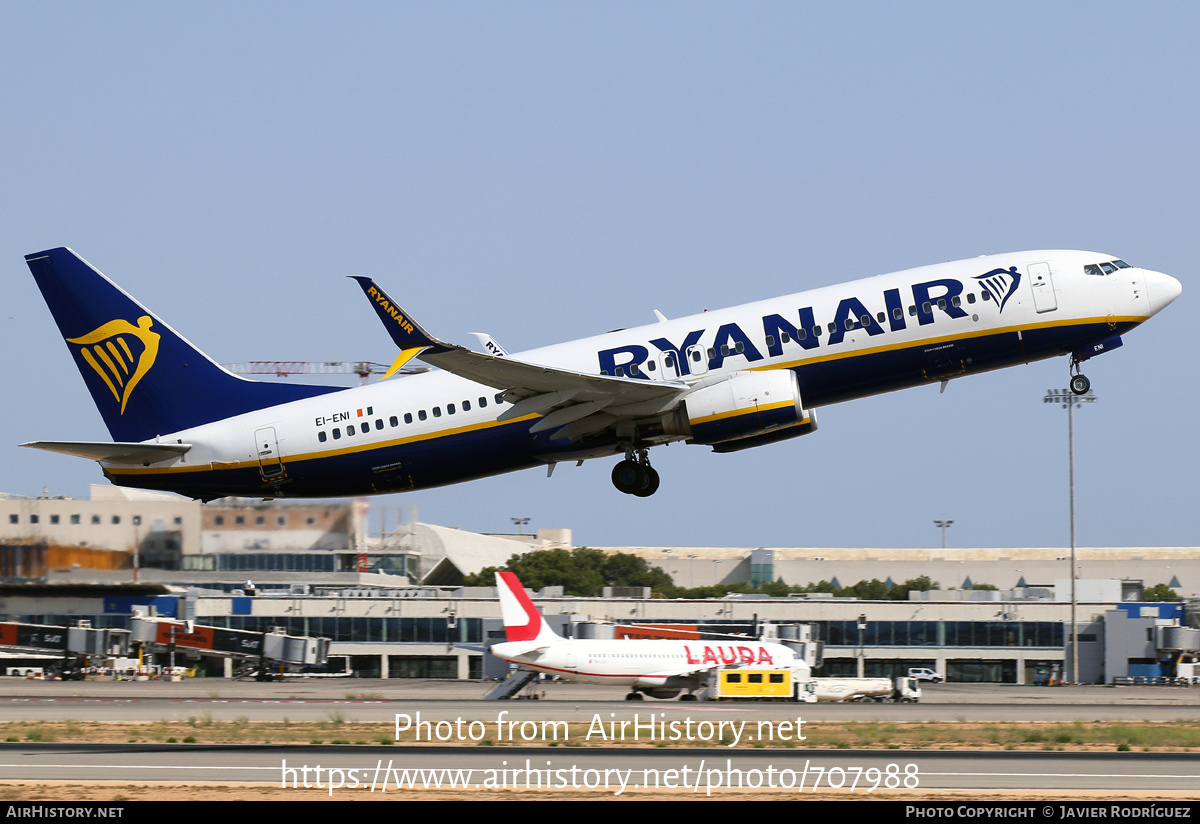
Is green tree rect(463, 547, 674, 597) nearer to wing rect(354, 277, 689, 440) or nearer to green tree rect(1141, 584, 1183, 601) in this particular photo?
green tree rect(1141, 584, 1183, 601)

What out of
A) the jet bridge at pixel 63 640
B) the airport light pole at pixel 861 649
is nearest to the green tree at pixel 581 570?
the airport light pole at pixel 861 649

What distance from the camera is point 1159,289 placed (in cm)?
3666

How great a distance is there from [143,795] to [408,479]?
548 inches

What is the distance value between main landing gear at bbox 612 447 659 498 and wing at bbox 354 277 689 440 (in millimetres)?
1587

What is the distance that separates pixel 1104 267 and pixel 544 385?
50.2ft

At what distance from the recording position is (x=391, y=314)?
109ft

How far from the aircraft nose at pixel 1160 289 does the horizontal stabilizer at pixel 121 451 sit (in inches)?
1052

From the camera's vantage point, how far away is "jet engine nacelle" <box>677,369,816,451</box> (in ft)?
116

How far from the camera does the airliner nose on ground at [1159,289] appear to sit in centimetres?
3659

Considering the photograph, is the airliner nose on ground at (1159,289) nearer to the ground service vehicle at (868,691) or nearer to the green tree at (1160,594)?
the ground service vehicle at (868,691)

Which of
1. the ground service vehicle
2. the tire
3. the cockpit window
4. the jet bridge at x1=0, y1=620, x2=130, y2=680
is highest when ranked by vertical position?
the cockpit window

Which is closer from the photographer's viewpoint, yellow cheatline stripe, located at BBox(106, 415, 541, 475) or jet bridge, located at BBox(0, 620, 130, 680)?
yellow cheatline stripe, located at BBox(106, 415, 541, 475)

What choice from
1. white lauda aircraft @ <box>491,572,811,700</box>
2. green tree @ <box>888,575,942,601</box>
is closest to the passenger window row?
white lauda aircraft @ <box>491,572,811,700</box>
